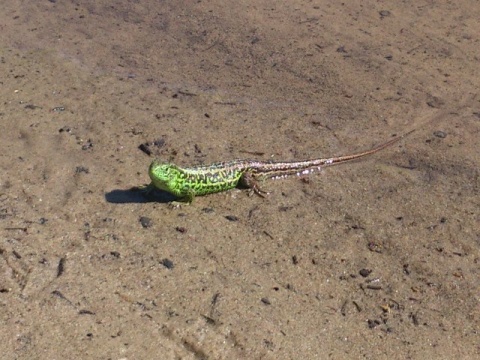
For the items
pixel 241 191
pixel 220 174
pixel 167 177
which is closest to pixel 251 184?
pixel 241 191

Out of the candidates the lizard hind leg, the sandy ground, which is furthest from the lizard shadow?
the lizard hind leg

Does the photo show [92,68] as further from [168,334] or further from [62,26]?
[168,334]

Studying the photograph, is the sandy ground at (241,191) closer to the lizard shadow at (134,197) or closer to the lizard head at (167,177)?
the lizard shadow at (134,197)

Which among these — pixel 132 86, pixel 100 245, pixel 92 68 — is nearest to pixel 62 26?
pixel 92 68

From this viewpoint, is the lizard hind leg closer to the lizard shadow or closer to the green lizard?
the green lizard

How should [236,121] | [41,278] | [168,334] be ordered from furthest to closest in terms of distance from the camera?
[236,121], [41,278], [168,334]

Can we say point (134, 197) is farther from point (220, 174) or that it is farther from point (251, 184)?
point (251, 184)

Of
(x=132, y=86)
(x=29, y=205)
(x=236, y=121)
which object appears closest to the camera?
(x=29, y=205)
